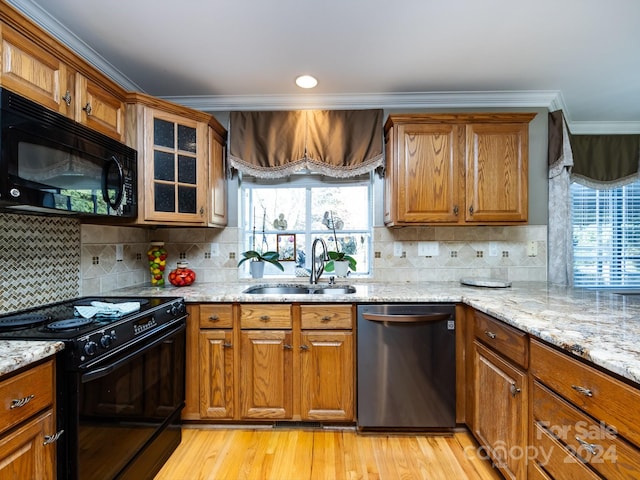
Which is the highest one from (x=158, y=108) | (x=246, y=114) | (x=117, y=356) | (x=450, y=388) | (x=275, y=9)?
(x=275, y=9)

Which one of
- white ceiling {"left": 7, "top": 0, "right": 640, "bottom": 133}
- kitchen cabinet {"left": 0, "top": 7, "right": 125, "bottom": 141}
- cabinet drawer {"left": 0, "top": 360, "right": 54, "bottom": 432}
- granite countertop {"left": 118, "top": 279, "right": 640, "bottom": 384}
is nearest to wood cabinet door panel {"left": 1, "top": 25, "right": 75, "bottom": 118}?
kitchen cabinet {"left": 0, "top": 7, "right": 125, "bottom": 141}

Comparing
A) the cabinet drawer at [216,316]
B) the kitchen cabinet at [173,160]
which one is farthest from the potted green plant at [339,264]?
the kitchen cabinet at [173,160]

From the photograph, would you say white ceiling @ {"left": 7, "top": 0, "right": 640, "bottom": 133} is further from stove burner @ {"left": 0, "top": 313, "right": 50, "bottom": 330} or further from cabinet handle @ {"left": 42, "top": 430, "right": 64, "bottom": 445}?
cabinet handle @ {"left": 42, "top": 430, "right": 64, "bottom": 445}

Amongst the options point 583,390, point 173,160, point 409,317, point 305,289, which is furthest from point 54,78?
point 583,390

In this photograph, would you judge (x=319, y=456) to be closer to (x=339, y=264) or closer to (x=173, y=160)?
(x=339, y=264)

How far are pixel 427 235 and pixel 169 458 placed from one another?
A: 2.40 metres

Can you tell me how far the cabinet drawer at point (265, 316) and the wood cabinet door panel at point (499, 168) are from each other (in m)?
1.64

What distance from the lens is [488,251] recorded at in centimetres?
265

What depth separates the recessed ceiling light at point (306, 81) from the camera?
2268mm

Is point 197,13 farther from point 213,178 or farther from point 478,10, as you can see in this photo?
point 478,10

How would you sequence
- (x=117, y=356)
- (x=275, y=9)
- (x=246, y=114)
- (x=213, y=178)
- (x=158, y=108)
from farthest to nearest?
A: (x=246, y=114) < (x=213, y=178) < (x=158, y=108) < (x=275, y=9) < (x=117, y=356)

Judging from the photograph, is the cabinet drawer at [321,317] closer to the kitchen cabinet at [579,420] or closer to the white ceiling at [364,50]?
the kitchen cabinet at [579,420]

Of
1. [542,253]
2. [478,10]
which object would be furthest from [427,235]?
[478,10]

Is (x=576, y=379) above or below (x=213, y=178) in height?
below
